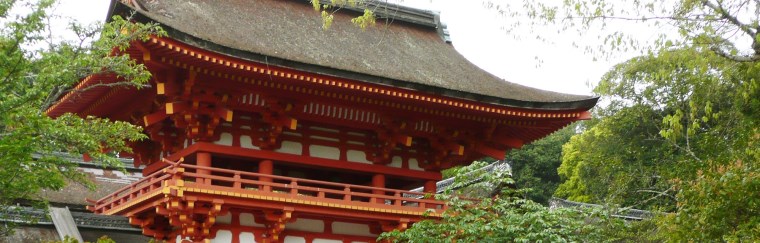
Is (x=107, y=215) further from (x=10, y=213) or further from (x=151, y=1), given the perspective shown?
(x=151, y=1)

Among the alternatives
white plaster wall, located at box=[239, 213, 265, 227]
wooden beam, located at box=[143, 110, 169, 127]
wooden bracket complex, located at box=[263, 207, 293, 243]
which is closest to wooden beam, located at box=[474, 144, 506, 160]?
A: wooden bracket complex, located at box=[263, 207, 293, 243]

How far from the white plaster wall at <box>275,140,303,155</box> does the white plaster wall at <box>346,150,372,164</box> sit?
1.07 meters

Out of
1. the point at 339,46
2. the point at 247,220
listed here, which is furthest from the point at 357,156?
the point at 247,220

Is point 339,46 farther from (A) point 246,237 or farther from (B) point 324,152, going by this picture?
(A) point 246,237

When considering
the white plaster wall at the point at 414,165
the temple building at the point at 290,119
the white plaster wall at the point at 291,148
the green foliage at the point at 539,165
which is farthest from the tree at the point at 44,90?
the green foliage at the point at 539,165

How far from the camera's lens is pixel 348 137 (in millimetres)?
18359

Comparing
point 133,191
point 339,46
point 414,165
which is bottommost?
point 133,191

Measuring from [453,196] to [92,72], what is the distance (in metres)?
6.92

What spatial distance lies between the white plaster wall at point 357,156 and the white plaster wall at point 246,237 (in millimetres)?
2664

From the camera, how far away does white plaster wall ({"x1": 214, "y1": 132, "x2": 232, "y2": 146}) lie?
17094 millimetres

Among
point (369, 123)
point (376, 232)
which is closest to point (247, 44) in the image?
point (369, 123)

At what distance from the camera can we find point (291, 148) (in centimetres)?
1775

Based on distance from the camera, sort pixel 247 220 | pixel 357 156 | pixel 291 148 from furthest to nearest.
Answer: pixel 357 156
pixel 291 148
pixel 247 220

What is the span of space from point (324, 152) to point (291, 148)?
73 centimetres
